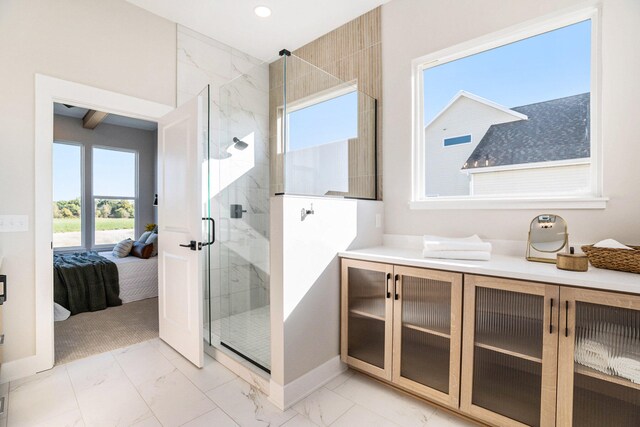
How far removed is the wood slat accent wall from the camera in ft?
6.98

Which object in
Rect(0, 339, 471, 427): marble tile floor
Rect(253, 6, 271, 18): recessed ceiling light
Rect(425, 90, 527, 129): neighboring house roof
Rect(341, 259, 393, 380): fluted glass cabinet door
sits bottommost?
Rect(0, 339, 471, 427): marble tile floor

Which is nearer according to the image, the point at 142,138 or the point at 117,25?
the point at 117,25

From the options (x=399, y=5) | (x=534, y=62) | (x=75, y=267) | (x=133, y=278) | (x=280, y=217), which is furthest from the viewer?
(x=133, y=278)

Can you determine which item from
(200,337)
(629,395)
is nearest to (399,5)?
(629,395)

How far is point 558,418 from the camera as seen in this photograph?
1.34m

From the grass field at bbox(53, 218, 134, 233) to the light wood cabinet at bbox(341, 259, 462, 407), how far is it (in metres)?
5.45

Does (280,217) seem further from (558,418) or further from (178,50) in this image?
(178,50)

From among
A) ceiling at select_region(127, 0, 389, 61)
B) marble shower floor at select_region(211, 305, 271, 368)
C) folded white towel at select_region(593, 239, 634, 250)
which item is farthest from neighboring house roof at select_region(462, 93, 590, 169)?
marble shower floor at select_region(211, 305, 271, 368)

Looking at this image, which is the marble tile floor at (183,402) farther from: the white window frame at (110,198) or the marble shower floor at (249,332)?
the white window frame at (110,198)

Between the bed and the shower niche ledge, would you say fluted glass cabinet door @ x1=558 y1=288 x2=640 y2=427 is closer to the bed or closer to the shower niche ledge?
the shower niche ledge

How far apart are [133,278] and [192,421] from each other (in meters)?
2.87

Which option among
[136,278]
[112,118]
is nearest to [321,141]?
[136,278]

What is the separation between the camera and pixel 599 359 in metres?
1.30

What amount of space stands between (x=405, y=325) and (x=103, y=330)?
2.85 m
